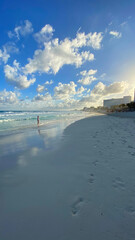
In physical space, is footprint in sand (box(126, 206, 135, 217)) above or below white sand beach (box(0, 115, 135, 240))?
above

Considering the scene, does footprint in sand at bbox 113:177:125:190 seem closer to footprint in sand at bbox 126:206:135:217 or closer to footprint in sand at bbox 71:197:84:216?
footprint in sand at bbox 126:206:135:217

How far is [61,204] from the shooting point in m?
2.18

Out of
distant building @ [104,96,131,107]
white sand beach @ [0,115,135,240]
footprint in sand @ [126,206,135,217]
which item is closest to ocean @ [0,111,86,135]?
→ white sand beach @ [0,115,135,240]

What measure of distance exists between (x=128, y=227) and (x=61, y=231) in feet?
3.64

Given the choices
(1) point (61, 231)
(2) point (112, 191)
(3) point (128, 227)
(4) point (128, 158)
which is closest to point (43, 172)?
(1) point (61, 231)

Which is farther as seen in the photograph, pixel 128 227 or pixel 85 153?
pixel 85 153

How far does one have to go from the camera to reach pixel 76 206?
82.8 inches

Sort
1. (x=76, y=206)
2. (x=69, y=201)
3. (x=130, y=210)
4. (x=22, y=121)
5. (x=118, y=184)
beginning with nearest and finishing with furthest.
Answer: (x=130, y=210)
(x=76, y=206)
(x=69, y=201)
(x=118, y=184)
(x=22, y=121)

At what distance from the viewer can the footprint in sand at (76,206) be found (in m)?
1.96

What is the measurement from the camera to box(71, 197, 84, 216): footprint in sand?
196 centimetres

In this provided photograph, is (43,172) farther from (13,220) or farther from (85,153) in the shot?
(85,153)

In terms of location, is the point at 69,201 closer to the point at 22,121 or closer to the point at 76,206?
the point at 76,206

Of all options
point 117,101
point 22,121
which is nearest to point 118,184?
point 22,121

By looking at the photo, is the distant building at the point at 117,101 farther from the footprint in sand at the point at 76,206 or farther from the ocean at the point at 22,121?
the footprint in sand at the point at 76,206
